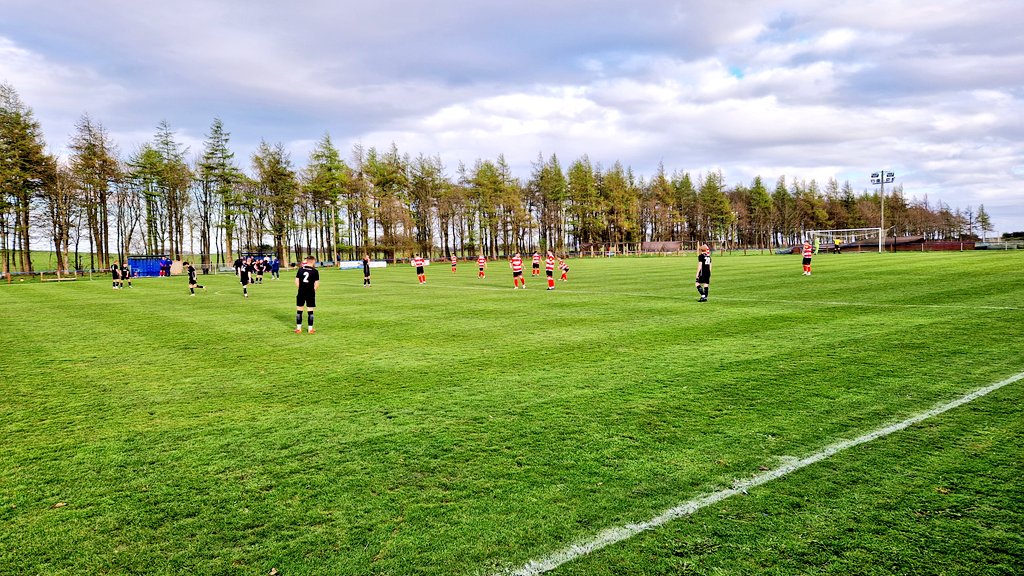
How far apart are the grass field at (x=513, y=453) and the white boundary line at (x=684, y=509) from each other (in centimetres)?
7

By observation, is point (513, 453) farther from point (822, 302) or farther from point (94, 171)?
point (94, 171)

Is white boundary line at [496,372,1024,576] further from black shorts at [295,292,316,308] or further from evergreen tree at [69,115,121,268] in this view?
evergreen tree at [69,115,121,268]

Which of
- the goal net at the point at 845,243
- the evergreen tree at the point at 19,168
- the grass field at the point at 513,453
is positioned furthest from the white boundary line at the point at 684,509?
the goal net at the point at 845,243

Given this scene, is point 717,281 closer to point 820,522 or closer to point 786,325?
point 786,325

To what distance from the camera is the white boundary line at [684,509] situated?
334 cm

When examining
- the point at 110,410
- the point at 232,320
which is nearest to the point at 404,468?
the point at 110,410

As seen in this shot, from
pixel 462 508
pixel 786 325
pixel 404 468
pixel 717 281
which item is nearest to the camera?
pixel 462 508

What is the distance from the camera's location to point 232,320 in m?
16.2

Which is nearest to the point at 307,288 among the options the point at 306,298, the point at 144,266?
the point at 306,298

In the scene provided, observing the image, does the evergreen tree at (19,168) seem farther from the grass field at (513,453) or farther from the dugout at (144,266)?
the grass field at (513,453)

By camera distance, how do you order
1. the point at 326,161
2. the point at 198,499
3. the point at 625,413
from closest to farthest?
the point at 198,499 → the point at 625,413 → the point at 326,161

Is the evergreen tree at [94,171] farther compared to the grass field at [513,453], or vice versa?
the evergreen tree at [94,171]

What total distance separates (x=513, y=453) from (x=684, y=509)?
1.71 metres

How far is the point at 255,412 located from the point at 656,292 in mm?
16873
